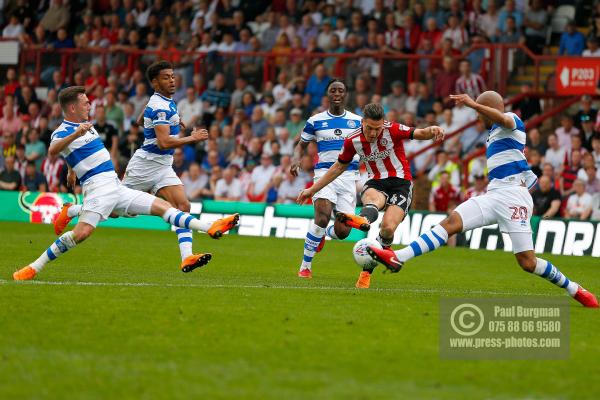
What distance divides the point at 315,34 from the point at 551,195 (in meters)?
9.08

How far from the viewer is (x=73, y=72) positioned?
31375mm

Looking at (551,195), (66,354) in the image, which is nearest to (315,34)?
(551,195)

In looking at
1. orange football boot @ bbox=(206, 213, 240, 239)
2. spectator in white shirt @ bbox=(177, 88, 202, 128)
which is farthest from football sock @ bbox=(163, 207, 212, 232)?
spectator in white shirt @ bbox=(177, 88, 202, 128)

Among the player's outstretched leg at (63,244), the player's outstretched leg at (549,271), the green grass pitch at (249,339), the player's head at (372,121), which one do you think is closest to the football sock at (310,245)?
the green grass pitch at (249,339)

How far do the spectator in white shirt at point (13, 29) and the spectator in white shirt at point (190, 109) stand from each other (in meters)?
7.41

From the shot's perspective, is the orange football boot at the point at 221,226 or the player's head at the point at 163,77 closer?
the orange football boot at the point at 221,226

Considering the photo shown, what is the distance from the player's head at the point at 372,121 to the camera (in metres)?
13.4

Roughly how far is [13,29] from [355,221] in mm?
23292

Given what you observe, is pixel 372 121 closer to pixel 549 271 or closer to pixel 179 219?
pixel 179 219

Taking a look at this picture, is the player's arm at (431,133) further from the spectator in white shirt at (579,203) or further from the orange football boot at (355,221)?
the spectator in white shirt at (579,203)

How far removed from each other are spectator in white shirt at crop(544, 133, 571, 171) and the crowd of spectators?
30mm

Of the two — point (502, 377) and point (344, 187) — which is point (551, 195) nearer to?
point (344, 187)

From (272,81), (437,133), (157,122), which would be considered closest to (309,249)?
(157,122)

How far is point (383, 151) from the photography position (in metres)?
14.0
